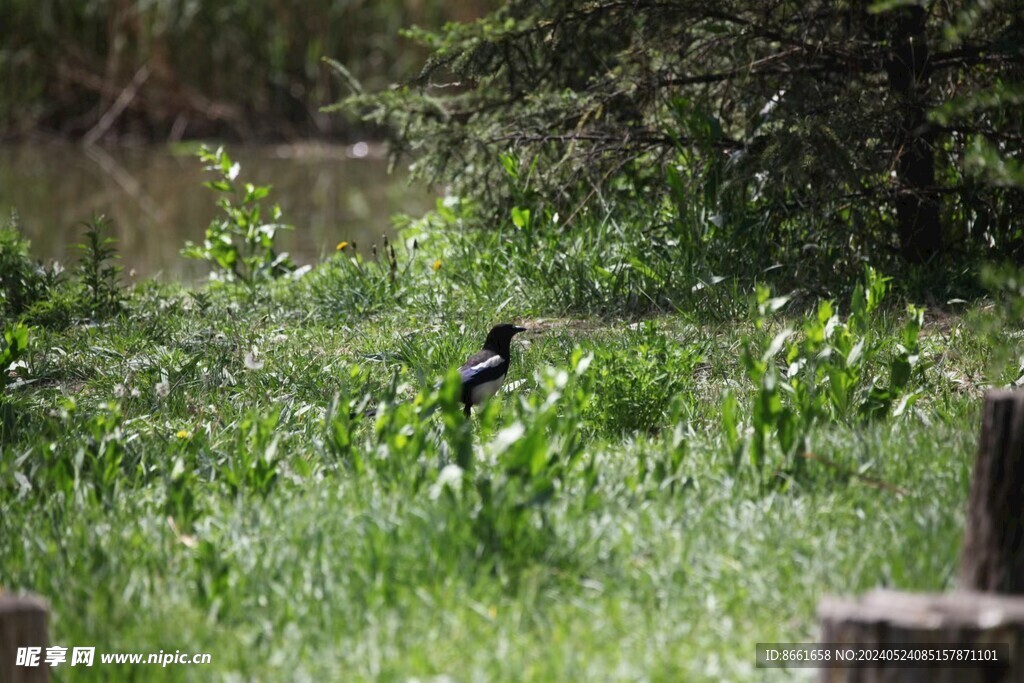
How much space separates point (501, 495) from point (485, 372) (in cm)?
156

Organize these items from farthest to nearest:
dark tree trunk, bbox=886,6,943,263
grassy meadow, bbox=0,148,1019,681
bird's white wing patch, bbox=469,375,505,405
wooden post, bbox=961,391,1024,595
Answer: dark tree trunk, bbox=886,6,943,263, bird's white wing patch, bbox=469,375,505,405, grassy meadow, bbox=0,148,1019,681, wooden post, bbox=961,391,1024,595

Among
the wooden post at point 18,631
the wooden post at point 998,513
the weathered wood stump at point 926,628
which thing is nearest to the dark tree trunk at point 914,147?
the wooden post at point 998,513

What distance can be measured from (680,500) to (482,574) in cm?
79

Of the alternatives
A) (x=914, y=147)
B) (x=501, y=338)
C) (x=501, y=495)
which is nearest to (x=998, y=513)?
(x=501, y=495)

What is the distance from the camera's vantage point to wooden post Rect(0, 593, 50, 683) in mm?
2518

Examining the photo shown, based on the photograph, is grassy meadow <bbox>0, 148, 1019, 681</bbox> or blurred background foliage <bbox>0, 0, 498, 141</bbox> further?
blurred background foliage <bbox>0, 0, 498, 141</bbox>

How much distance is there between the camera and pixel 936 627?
224 cm

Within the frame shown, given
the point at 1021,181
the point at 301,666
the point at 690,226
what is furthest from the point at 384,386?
the point at 1021,181

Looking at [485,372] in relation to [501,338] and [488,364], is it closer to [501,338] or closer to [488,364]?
[488,364]

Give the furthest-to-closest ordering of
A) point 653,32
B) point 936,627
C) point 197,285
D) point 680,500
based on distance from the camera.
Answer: point 197,285
point 653,32
point 680,500
point 936,627

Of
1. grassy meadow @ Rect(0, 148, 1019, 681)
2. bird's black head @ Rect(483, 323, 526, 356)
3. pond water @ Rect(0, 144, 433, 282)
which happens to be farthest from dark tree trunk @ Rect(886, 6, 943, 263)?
pond water @ Rect(0, 144, 433, 282)

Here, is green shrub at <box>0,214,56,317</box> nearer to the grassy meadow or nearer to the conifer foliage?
the grassy meadow

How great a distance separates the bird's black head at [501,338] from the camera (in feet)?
16.5

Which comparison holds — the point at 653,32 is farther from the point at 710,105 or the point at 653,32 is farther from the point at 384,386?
the point at 384,386
